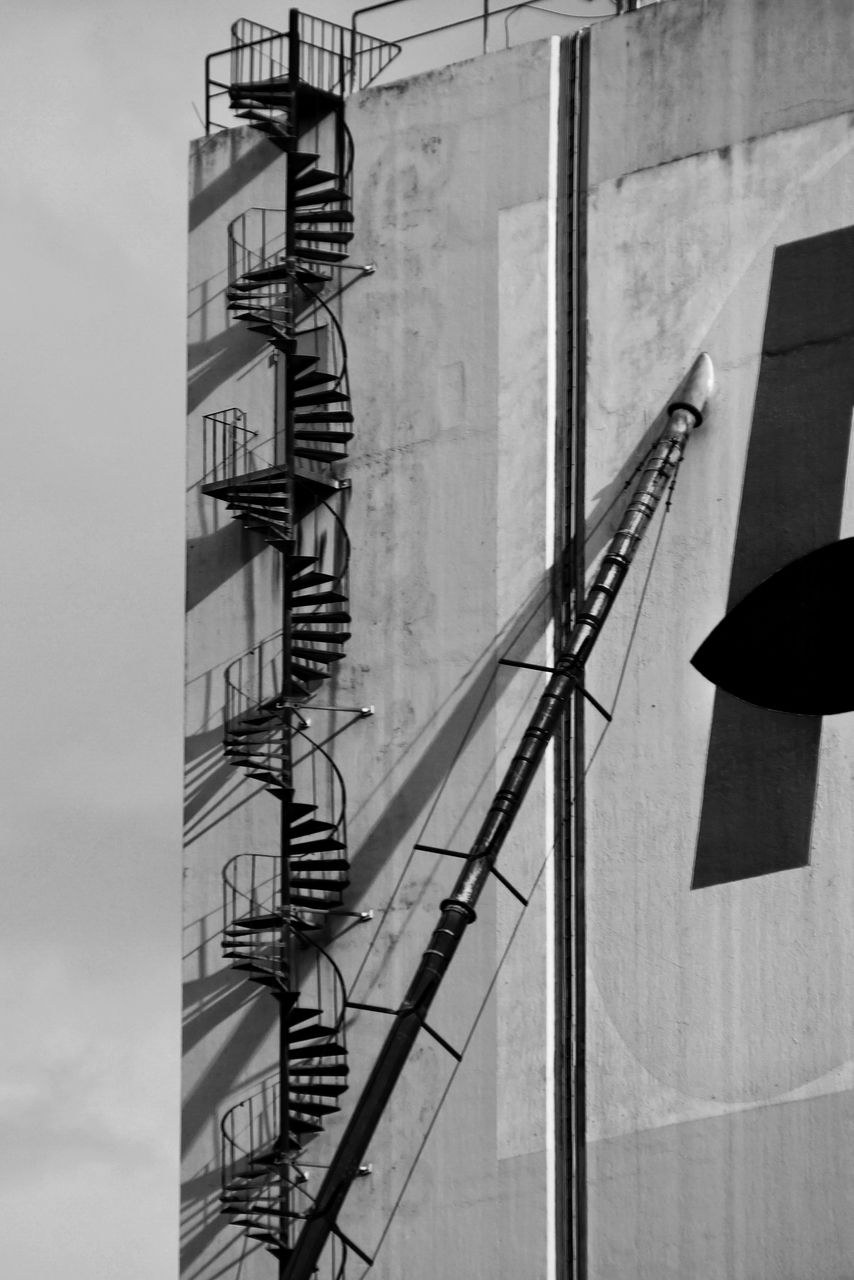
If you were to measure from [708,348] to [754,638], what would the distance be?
4295 mm

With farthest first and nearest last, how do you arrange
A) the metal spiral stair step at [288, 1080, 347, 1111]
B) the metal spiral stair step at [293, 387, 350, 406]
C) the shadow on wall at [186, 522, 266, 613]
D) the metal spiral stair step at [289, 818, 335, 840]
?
1. the shadow on wall at [186, 522, 266, 613]
2. the metal spiral stair step at [293, 387, 350, 406]
3. the metal spiral stair step at [289, 818, 335, 840]
4. the metal spiral stair step at [288, 1080, 347, 1111]

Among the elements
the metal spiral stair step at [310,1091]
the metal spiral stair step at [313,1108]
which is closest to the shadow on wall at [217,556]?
the metal spiral stair step at [310,1091]

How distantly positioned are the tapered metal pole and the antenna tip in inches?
0.5

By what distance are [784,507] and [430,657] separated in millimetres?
5898

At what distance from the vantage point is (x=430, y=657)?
131ft

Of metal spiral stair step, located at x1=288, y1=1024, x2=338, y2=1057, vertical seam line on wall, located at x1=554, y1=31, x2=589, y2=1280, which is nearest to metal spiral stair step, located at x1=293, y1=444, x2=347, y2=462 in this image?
vertical seam line on wall, located at x1=554, y1=31, x2=589, y2=1280

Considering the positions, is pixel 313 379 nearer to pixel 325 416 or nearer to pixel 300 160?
pixel 325 416

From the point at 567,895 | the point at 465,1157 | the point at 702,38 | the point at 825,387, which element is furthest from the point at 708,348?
the point at 465,1157

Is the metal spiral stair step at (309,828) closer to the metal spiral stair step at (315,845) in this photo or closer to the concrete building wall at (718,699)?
the metal spiral stair step at (315,845)

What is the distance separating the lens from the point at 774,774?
36.5 metres

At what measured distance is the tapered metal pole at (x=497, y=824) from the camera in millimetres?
31328

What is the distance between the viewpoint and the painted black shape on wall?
119ft

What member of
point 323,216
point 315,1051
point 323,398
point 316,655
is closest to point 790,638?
point 316,655

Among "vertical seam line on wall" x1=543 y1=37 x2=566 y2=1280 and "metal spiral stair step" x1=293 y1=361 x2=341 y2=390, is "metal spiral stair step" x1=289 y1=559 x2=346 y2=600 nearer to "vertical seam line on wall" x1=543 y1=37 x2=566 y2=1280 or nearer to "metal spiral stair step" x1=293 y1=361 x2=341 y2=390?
"metal spiral stair step" x1=293 y1=361 x2=341 y2=390
